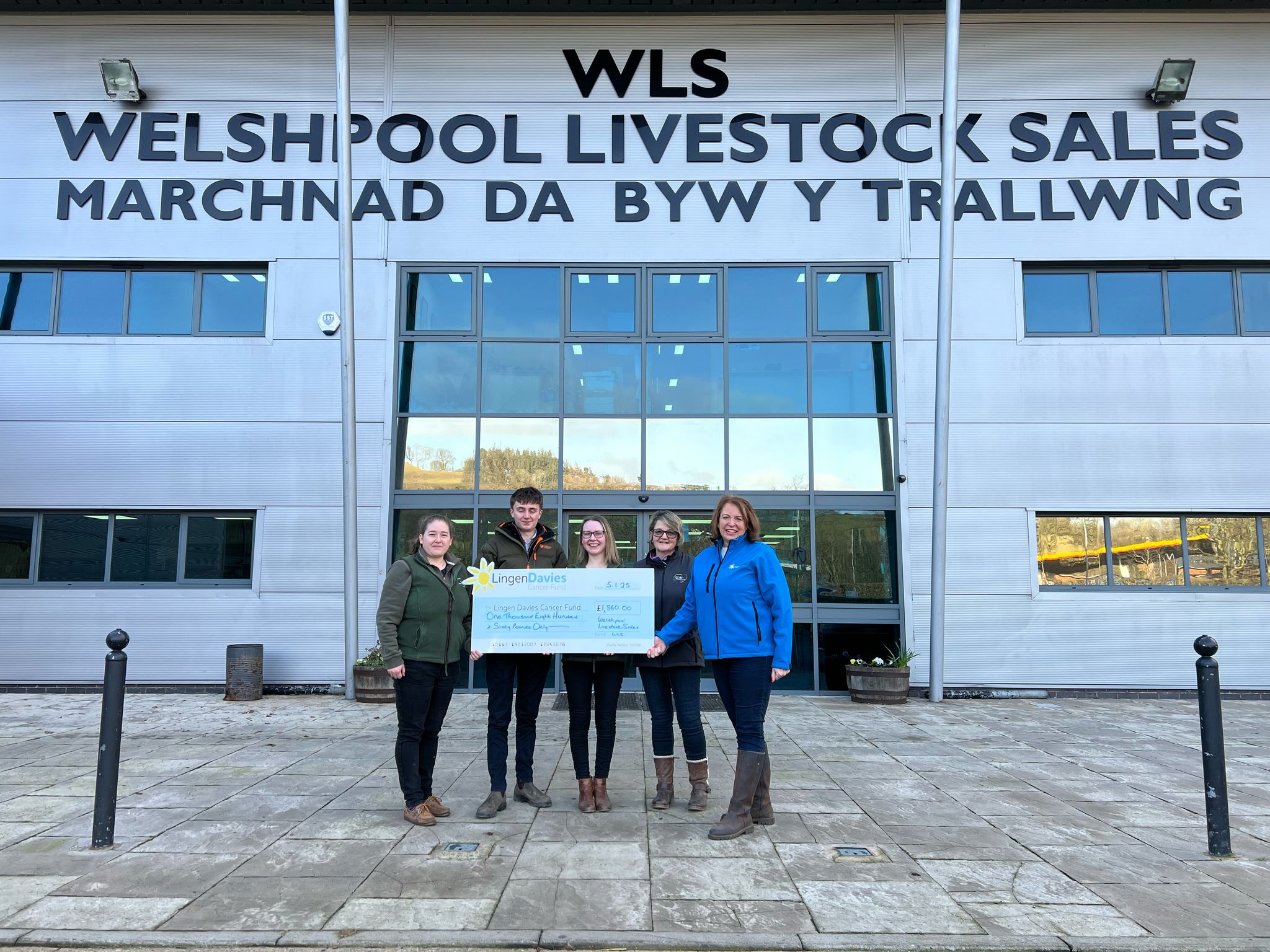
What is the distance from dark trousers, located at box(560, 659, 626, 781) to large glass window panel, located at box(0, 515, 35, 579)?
366 inches

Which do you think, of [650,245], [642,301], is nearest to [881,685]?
[642,301]

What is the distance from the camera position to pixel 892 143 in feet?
37.4

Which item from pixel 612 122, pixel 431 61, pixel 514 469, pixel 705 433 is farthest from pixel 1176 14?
pixel 514 469

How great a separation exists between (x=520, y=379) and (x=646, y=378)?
1.65m

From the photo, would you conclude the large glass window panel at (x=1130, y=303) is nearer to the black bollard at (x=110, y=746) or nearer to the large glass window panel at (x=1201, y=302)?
the large glass window panel at (x=1201, y=302)

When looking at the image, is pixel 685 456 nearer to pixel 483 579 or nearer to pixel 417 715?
pixel 483 579

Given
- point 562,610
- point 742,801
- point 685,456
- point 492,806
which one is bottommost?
point 492,806

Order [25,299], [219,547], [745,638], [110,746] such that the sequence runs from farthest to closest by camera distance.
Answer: [25,299], [219,547], [745,638], [110,746]

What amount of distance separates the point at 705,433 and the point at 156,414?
7.13 metres

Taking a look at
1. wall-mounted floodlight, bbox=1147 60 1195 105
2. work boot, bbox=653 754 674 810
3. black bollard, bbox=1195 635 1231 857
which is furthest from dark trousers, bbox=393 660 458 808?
wall-mounted floodlight, bbox=1147 60 1195 105

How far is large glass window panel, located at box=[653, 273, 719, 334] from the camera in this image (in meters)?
11.2

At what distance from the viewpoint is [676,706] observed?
530 centimetres

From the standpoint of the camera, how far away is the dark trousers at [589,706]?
5168mm

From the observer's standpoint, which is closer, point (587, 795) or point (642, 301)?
point (587, 795)
